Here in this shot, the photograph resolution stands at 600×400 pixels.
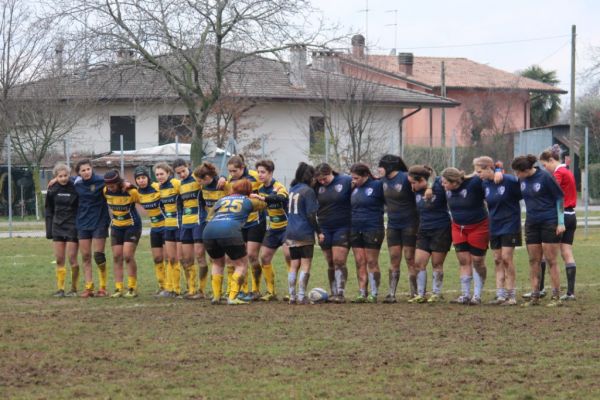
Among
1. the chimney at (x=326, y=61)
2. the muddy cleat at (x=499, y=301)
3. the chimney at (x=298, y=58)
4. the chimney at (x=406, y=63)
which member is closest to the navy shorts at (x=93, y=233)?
the muddy cleat at (x=499, y=301)

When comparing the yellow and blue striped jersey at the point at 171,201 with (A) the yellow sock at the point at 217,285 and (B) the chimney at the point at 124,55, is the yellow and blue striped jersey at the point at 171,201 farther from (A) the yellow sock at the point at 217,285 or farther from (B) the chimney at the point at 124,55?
(B) the chimney at the point at 124,55

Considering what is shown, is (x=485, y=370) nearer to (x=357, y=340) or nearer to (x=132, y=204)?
(x=357, y=340)

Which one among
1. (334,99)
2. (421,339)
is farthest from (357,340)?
(334,99)

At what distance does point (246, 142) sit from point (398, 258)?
102ft

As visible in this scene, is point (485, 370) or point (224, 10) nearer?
point (485, 370)

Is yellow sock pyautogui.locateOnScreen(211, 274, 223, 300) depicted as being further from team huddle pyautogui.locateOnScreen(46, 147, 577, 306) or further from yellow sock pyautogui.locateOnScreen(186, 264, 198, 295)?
yellow sock pyautogui.locateOnScreen(186, 264, 198, 295)

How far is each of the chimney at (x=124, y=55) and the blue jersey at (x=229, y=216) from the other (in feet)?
59.6

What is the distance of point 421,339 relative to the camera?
9992mm

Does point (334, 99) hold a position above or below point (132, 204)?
above

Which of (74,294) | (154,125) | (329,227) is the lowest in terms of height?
(74,294)

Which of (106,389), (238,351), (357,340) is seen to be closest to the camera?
(106,389)

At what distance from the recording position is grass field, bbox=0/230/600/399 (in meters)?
7.71

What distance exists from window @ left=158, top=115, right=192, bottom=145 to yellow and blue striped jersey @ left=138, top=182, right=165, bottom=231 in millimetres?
28855

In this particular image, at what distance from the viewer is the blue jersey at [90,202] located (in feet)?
47.1
